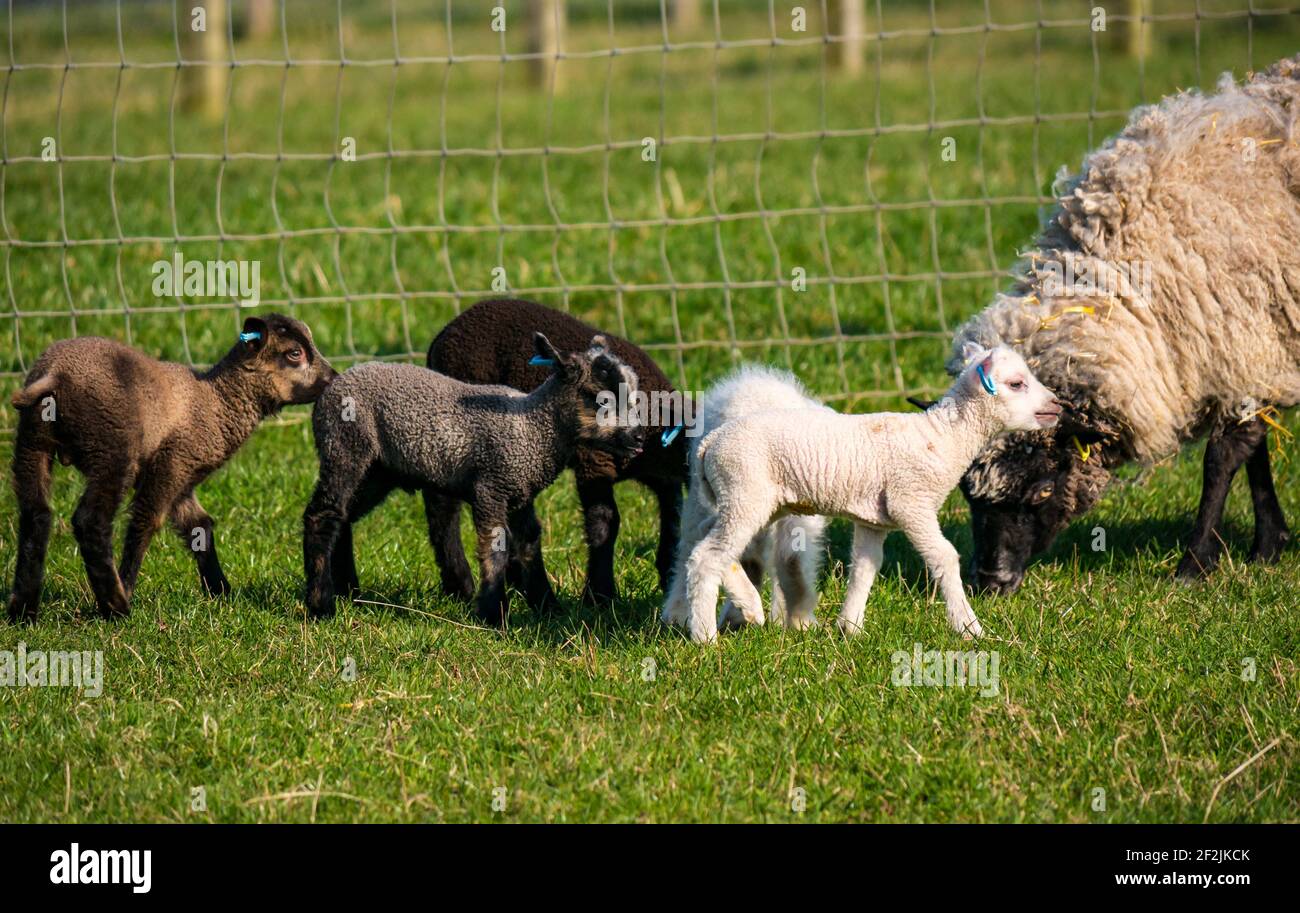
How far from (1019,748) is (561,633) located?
5.60 feet

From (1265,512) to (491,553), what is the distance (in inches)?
128

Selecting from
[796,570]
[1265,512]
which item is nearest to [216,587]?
[796,570]

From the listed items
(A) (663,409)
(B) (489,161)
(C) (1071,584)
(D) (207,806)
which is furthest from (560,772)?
(B) (489,161)

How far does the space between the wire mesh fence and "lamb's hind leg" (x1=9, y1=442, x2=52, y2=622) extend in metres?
2.87

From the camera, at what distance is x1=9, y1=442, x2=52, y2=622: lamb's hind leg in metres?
5.49

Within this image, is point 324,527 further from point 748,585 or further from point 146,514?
point 748,585

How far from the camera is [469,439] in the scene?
550 centimetres

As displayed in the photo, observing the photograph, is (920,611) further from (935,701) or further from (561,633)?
(561,633)

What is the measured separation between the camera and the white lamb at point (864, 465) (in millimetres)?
5070

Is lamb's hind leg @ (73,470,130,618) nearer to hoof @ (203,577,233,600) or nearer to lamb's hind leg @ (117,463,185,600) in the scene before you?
lamb's hind leg @ (117,463,185,600)

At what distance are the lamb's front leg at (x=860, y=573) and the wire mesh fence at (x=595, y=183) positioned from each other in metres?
2.69

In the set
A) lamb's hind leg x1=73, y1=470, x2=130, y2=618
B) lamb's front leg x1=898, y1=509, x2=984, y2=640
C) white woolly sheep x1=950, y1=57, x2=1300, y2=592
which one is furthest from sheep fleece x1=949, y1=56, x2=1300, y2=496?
lamb's hind leg x1=73, y1=470, x2=130, y2=618

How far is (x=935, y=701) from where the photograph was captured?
482cm

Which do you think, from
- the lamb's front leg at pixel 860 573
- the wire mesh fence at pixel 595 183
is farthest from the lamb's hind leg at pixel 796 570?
the wire mesh fence at pixel 595 183
